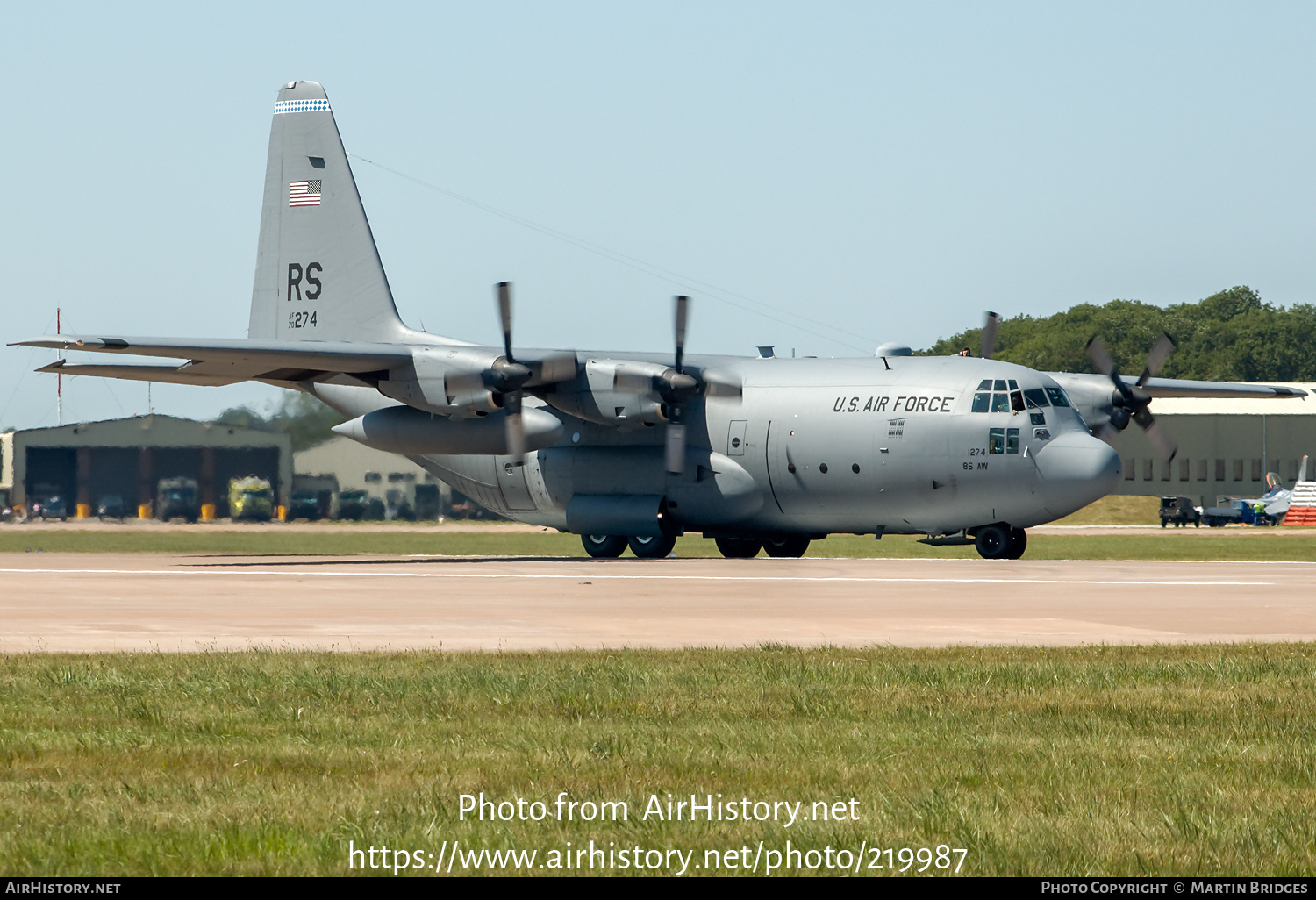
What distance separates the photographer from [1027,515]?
3136cm

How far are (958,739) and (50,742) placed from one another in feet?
18.0

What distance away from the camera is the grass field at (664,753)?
670 centimetres

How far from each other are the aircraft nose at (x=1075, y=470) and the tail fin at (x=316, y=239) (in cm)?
1591

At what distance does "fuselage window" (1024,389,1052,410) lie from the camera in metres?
31.0

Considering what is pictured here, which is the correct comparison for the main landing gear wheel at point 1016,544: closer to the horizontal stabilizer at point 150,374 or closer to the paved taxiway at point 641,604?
the paved taxiway at point 641,604

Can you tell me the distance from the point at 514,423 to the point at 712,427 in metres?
4.78

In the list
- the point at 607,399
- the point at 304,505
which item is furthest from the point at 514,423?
the point at 304,505

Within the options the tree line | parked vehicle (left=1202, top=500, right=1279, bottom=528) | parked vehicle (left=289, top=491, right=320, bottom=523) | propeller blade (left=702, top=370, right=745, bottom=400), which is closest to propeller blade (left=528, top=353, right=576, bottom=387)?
propeller blade (left=702, top=370, right=745, bottom=400)

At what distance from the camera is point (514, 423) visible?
104 feet

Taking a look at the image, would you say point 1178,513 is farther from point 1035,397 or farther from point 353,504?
point 1035,397

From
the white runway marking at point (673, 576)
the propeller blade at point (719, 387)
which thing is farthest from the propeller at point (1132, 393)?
the white runway marking at point (673, 576)

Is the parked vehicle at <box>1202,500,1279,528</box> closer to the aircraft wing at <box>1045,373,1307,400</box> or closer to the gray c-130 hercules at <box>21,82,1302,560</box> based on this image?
the aircraft wing at <box>1045,373,1307,400</box>
